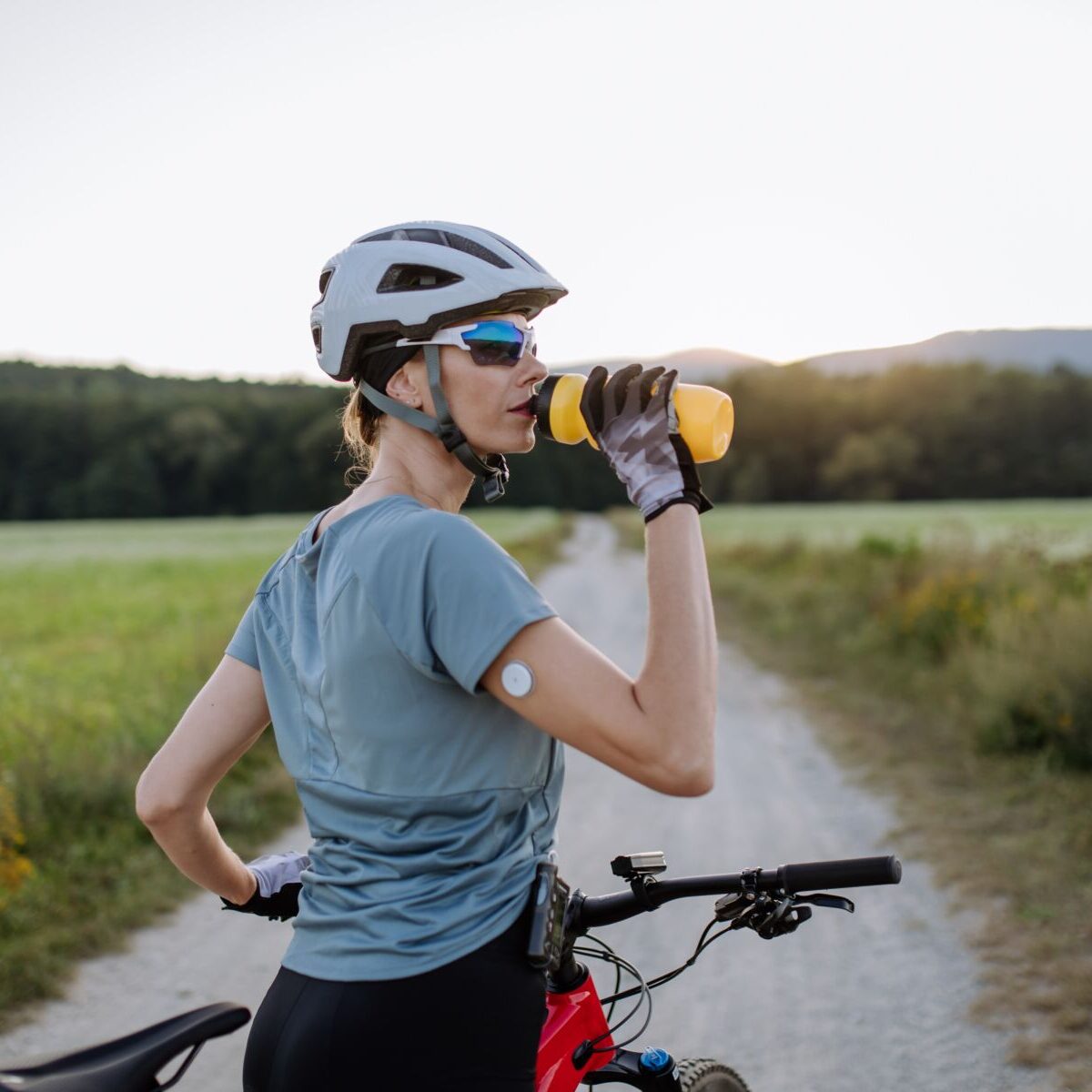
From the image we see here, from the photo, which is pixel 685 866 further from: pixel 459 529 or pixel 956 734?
pixel 459 529

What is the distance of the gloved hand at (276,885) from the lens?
6.67 feet

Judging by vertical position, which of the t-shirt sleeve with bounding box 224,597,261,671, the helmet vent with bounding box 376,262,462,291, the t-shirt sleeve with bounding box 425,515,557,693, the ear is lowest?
the t-shirt sleeve with bounding box 224,597,261,671

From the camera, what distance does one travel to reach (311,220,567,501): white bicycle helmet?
1726 millimetres

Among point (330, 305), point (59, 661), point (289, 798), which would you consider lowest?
point (59, 661)

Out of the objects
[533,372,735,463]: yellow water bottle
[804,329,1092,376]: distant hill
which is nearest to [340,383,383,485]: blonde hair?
[533,372,735,463]: yellow water bottle

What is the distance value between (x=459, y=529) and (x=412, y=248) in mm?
577

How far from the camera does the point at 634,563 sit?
30578mm

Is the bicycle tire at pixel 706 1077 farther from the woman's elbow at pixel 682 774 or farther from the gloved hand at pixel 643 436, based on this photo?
the gloved hand at pixel 643 436

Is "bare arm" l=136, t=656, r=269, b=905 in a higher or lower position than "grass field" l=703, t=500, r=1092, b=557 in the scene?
higher

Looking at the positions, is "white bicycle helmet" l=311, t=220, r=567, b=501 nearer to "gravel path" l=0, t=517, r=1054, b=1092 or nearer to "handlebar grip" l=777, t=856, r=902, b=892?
"handlebar grip" l=777, t=856, r=902, b=892

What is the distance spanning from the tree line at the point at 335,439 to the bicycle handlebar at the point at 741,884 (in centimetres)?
4643

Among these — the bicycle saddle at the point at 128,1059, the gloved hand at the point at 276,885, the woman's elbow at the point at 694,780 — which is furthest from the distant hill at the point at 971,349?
the bicycle saddle at the point at 128,1059

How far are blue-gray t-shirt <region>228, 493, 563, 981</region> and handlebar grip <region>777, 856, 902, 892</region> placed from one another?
47 cm

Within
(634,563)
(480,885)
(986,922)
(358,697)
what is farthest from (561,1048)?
(634,563)
